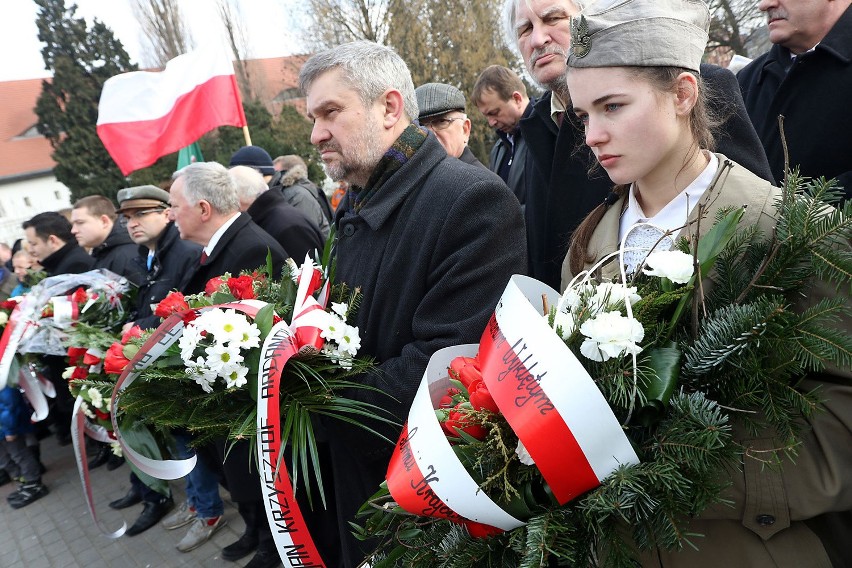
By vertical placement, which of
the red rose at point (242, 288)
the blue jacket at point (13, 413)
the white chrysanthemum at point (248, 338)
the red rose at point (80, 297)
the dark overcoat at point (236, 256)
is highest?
the red rose at point (242, 288)

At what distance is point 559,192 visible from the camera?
2.43 meters

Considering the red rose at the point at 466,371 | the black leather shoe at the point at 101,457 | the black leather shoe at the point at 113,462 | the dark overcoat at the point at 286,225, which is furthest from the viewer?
the black leather shoe at the point at 101,457

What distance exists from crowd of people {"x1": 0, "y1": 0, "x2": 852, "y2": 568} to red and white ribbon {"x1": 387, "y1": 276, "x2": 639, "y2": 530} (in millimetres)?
297

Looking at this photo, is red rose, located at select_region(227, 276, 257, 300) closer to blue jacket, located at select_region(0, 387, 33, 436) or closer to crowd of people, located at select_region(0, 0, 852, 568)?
crowd of people, located at select_region(0, 0, 852, 568)

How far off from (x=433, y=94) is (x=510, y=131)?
2.33ft

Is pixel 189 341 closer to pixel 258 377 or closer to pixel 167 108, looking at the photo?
pixel 258 377

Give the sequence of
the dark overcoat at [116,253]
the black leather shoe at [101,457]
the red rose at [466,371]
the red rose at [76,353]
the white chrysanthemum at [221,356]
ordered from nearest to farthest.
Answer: the red rose at [466,371], the white chrysanthemum at [221,356], the red rose at [76,353], the dark overcoat at [116,253], the black leather shoe at [101,457]

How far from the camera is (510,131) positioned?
4.59 m

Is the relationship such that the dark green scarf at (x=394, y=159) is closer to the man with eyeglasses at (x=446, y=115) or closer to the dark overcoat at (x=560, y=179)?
the dark overcoat at (x=560, y=179)

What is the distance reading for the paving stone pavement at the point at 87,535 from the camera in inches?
171

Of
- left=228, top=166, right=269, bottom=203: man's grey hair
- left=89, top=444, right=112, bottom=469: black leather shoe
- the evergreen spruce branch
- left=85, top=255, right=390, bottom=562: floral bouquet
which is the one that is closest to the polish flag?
left=228, top=166, right=269, bottom=203: man's grey hair

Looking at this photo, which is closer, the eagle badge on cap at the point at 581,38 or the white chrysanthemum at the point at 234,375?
the eagle badge on cap at the point at 581,38

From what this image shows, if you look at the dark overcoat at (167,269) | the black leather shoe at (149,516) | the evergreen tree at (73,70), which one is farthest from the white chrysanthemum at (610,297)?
the evergreen tree at (73,70)

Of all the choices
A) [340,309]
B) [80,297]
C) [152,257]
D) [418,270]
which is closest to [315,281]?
[340,309]
